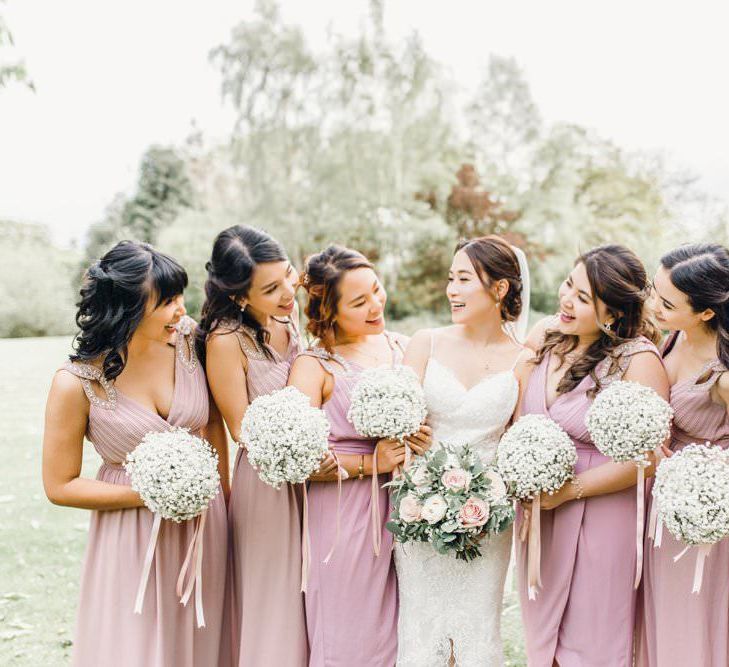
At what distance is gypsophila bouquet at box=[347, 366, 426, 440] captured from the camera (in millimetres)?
4133

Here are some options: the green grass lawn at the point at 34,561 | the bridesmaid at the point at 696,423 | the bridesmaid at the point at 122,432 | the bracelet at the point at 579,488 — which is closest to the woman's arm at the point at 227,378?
the bridesmaid at the point at 122,432

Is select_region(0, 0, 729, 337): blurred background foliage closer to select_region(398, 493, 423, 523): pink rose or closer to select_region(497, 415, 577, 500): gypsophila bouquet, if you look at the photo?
select_region(497, 415, 577, 500): gypsophila bouquet

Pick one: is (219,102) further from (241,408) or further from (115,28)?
(241,408)

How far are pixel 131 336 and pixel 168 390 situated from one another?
1.17 ft

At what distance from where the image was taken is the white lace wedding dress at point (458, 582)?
440cm

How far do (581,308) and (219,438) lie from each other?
2235 mm

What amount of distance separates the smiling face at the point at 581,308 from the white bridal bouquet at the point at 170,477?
207 centimetres

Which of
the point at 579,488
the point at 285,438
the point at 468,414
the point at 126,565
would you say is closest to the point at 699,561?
the point at 579,488

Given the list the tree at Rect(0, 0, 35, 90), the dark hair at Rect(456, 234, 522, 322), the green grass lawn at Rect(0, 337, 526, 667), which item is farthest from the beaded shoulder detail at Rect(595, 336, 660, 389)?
the tree at Rect(0, 0, 35, 90)

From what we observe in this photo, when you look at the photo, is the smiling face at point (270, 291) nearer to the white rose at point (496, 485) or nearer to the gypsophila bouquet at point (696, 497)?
the white rose at point (496, 485)

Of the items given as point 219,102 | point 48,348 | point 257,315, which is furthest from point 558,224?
point 257,315

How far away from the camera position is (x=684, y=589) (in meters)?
4.26

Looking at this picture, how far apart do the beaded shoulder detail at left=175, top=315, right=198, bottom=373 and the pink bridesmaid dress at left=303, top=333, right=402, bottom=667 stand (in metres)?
0.74

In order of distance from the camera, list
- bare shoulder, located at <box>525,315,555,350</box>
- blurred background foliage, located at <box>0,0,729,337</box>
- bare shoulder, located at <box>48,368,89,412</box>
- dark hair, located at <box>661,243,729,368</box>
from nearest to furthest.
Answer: bare shoulder, located at <box>48,368,89,412</box> → dark hair, located at <box>661,243,729,368</box> → bare shoulder, located at <box>525,315,555,350</box> → blurred background foliage, located at <box>0,0,729,337</box>
